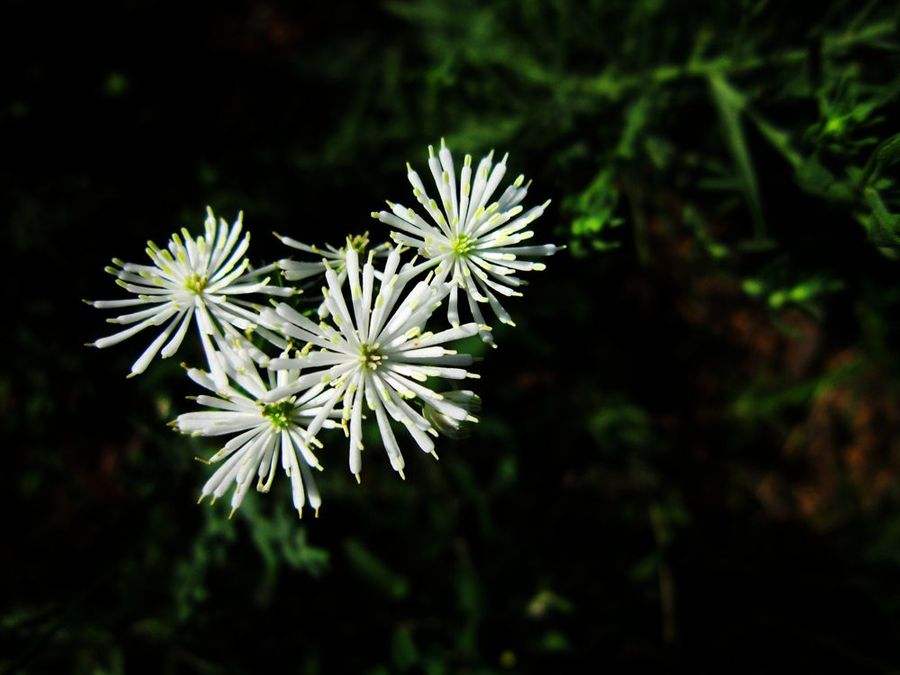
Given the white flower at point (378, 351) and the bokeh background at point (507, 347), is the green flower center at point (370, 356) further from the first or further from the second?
the bokeh background at point (507, 347)

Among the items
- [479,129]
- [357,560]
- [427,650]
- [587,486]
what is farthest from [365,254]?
[587,486]

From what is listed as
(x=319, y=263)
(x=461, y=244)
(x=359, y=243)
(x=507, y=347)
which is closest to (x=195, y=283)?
(x=319, y=263)

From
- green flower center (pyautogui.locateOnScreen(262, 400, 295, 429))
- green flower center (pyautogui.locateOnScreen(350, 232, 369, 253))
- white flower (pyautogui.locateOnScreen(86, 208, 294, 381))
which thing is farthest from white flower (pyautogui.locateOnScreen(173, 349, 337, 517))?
green flower center (pyautogui.locateOnScreen(350, 232, 369, 253))

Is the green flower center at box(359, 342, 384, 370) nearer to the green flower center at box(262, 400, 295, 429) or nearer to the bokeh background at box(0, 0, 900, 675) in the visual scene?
the green flower center at box(262, 400, 295, 429)

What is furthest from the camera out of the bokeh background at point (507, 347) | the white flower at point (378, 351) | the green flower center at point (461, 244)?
the bokeh background at point (507, 347)

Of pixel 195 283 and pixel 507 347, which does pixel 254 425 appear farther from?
pixel 507 347

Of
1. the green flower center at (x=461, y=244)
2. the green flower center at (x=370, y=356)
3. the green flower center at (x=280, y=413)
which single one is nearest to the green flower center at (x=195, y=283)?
the green flower center at (x=280, y=413)
